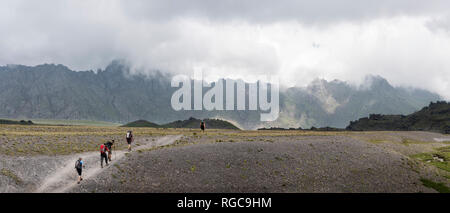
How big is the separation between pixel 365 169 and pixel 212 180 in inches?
1147

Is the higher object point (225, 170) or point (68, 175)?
point (68, 175)

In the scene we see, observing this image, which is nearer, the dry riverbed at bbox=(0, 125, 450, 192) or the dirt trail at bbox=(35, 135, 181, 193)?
the dirt trail at bbox=(35, 135, 181, 193)

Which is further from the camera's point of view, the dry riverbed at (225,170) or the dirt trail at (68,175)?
the dry riverbed at (225,170)

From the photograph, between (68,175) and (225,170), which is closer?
(68,175)
